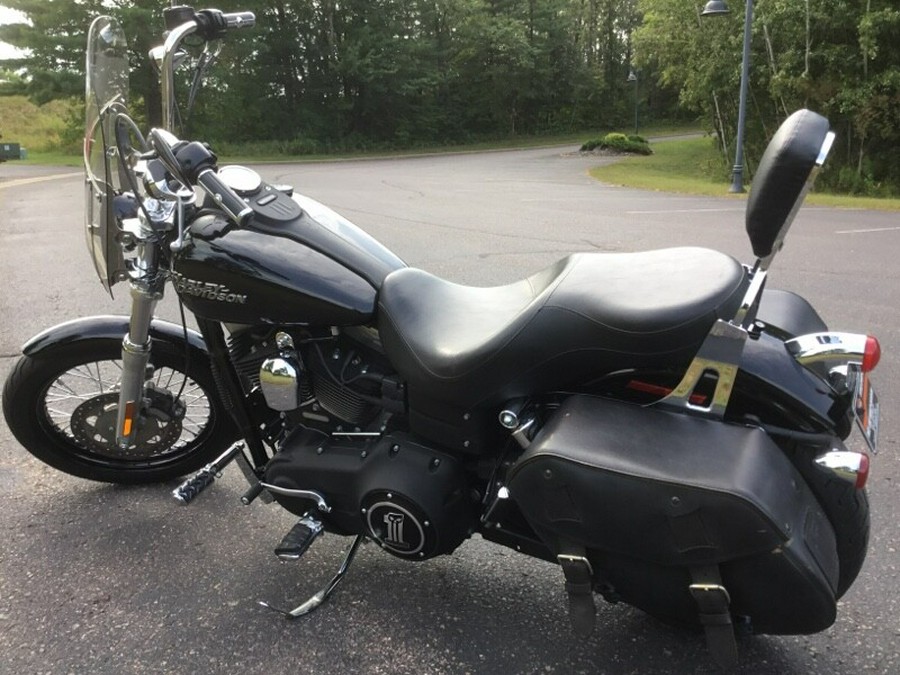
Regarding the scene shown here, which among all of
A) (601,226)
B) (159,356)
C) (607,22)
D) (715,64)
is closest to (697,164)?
(715,64)

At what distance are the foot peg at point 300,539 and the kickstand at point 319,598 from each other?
15 centimetres

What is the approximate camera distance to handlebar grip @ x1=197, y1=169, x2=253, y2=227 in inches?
79.0

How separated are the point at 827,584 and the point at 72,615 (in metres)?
2.16

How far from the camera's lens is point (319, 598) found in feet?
7.72

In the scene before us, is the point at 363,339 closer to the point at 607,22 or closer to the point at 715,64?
the point at 715,64

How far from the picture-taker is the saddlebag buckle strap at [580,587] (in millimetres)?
1827

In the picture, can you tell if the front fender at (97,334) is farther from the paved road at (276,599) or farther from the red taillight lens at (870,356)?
the red taillight lens at (870,356)

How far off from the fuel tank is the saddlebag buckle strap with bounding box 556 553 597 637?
0.86 m

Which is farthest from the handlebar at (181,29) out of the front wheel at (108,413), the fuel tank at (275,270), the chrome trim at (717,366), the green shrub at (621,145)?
the green shrub at (621,145)

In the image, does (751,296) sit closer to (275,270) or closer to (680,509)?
(680,509)

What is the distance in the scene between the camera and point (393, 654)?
221cm

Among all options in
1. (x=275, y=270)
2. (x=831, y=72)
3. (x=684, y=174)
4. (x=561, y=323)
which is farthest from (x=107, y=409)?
(x=684, y=174)

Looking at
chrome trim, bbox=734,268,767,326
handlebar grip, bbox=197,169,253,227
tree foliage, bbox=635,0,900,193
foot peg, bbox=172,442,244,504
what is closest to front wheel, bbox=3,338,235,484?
foot peg, bbox=172,442,244,504

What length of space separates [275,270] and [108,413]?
125cm
